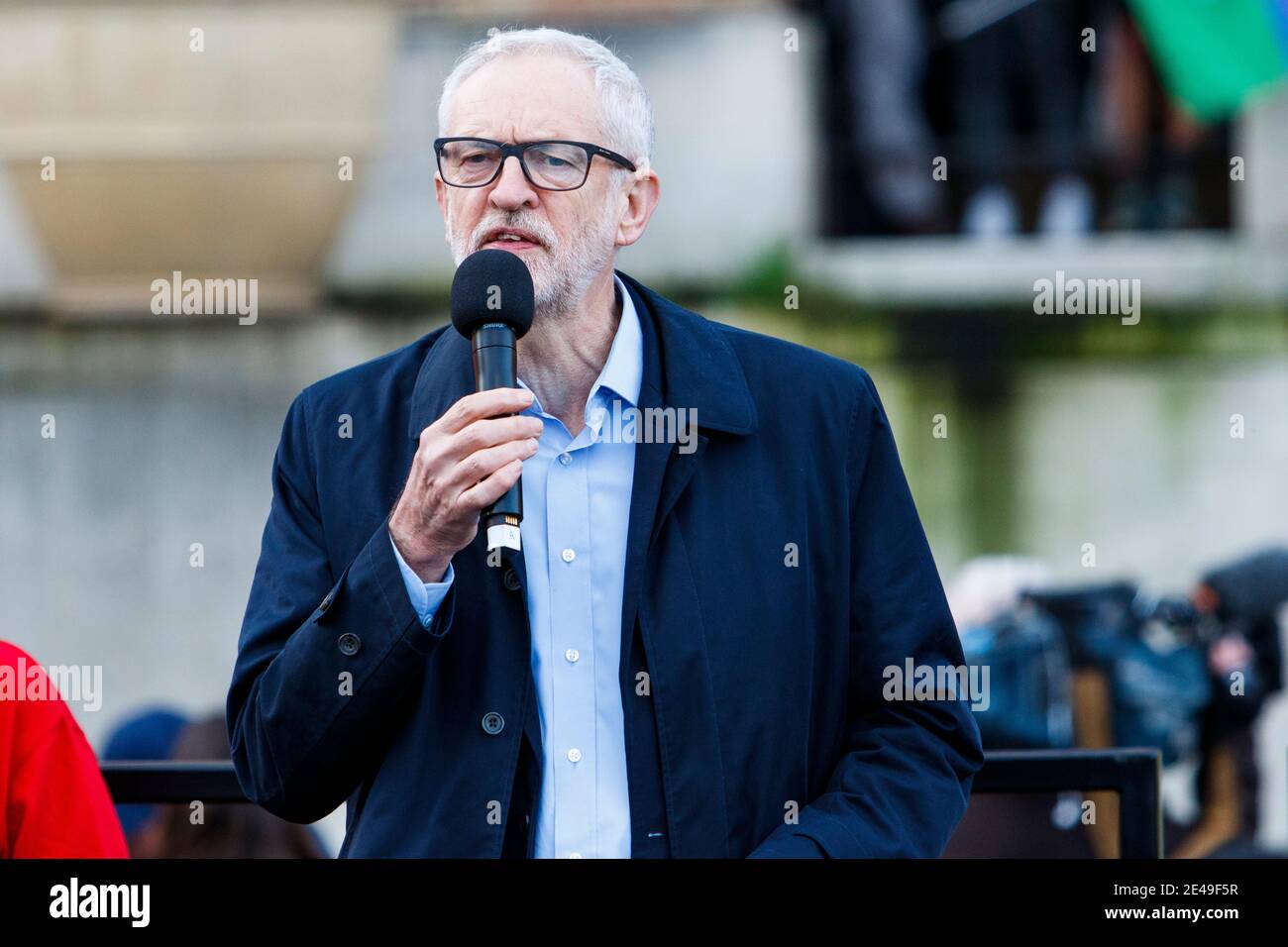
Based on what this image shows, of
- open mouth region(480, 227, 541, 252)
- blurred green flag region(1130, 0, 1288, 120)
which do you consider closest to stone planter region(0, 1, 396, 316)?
blurred green flag region(1130, 0, 1288, 120)

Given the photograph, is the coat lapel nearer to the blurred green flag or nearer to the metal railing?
the metal railing

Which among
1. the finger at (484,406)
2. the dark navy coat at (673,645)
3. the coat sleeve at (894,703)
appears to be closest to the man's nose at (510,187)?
the dark navy coat at (673,645)

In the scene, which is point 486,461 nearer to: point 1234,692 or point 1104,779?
point 1104,779

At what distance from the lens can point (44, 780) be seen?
2.54 metres

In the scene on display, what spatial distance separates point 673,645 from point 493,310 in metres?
0.48

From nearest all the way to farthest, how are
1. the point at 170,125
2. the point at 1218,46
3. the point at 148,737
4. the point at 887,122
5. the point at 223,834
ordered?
the point at 223,834 → the point at 148,737 → the point at 170,125 → the point at 1218,46 → the point at 887,122

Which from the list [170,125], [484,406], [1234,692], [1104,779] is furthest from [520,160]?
[170,125]

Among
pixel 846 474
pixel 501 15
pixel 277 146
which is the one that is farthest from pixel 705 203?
pixel 846 474

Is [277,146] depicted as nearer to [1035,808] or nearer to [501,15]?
[501,15]

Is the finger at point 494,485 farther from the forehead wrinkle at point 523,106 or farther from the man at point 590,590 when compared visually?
the forehead wrinkle at point 523,106

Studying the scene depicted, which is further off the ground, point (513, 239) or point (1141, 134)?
point (1141, 134)

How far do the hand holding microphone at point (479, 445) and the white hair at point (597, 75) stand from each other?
303mm

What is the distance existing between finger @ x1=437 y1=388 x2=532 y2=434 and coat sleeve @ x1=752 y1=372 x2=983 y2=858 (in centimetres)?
61

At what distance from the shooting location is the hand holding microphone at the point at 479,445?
2158 millimetres
